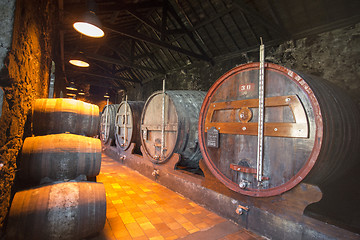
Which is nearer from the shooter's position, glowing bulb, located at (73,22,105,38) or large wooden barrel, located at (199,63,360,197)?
large wooden barrel, located at (199,63,360,197)

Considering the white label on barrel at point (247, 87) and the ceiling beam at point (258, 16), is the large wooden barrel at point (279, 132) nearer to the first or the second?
the white label on barrel at point (247, 87)

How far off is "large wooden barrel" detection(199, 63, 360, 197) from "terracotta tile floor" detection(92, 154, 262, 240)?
0.65 meters

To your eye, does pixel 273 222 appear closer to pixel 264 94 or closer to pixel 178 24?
pixel 264 94

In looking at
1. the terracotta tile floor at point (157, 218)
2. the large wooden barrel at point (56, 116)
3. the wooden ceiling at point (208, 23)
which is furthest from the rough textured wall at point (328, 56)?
the large wooden barrel at point (56, 116)

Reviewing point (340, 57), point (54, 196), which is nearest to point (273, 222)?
point (54, 196)

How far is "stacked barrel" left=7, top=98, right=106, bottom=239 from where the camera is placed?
1.79 metres

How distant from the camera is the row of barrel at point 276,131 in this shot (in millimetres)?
1963

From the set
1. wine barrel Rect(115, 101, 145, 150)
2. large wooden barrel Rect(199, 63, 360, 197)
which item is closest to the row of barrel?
large wooden barrel Rect(199, 63, 360, 197)

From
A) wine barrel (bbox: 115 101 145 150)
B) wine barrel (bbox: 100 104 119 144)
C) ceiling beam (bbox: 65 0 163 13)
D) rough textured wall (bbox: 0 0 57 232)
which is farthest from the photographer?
wine barrel (bbox: 100 104 119 144)

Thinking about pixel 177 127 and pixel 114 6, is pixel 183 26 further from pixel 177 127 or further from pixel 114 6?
pixel 177 127

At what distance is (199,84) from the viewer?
8.20 metres

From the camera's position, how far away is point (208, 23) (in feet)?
22.1

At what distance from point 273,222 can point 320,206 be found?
3.13ft

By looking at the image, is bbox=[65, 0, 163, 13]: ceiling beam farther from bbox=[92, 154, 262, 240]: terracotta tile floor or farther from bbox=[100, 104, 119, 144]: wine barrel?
bbox=[92, 154, 262, 240]: terracotta tile floor
